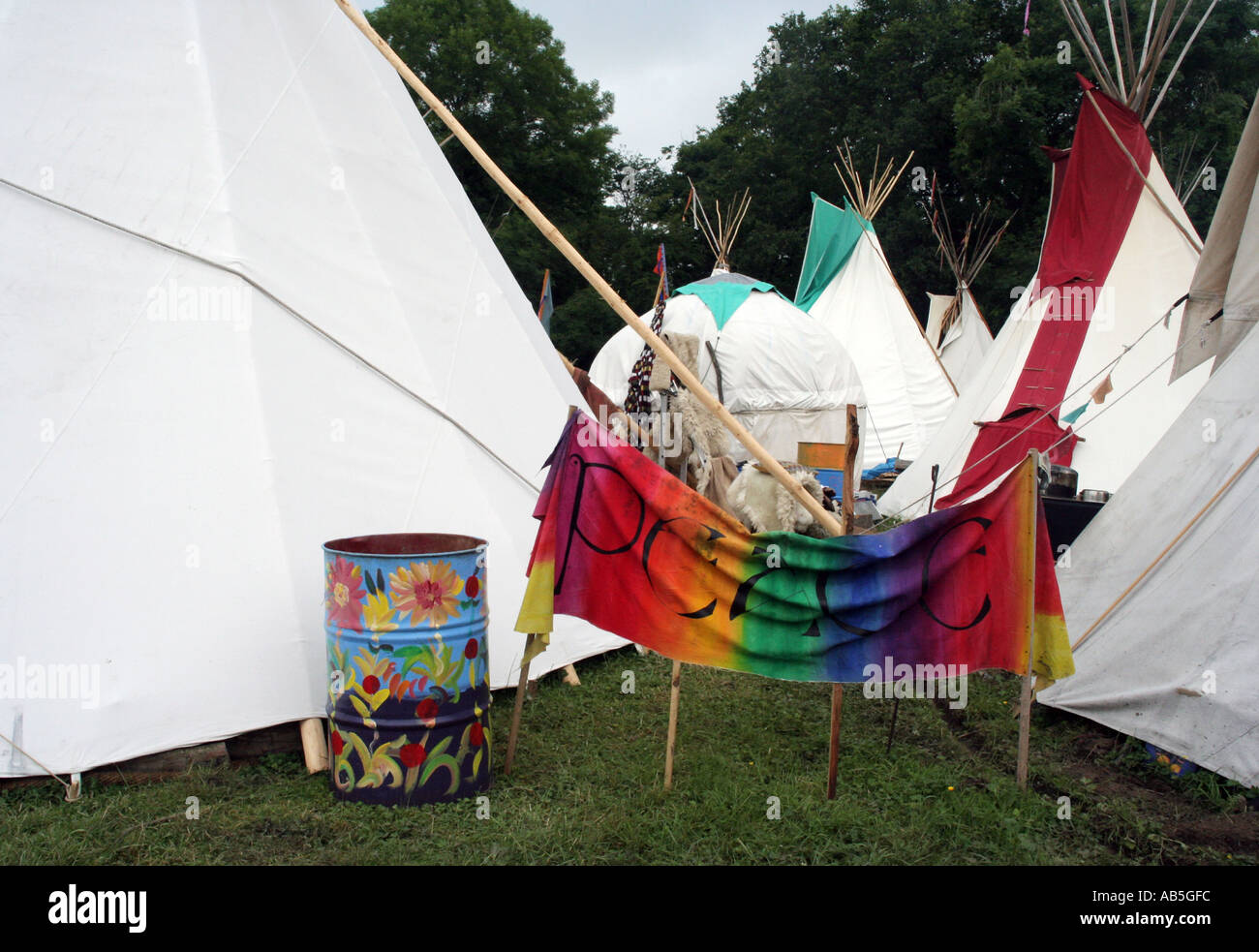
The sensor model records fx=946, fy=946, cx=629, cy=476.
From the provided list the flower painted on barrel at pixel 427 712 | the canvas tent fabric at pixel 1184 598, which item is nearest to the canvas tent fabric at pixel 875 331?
the canvas tent fabric at pixel 1184 598

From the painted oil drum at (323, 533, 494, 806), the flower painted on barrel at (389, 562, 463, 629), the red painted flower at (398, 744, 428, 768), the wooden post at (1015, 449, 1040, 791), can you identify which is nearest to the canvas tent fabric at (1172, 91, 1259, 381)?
the wooden post at (1015, 449, 1040, 791)

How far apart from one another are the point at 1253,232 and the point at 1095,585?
1.92 metres

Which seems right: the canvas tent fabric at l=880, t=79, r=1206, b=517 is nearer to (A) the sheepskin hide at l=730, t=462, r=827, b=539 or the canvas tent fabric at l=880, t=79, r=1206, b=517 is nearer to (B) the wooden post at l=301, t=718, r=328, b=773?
(A) the sheepskin hide at l=730, t=462, r=827, b=539

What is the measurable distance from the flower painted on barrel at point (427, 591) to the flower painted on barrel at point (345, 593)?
0.13m

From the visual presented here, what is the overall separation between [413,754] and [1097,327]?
23.4 ft

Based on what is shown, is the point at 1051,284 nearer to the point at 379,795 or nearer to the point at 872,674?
the point at 872,674

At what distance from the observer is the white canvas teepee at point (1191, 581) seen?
3807 mm

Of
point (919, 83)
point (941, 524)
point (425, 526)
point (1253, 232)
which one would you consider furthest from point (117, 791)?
point (919, 83)

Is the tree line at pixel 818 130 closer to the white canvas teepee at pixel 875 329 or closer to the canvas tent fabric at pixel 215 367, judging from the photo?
the white canvas teepee at pixel 875 329

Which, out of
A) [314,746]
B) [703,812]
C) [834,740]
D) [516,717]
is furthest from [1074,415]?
[314,746]

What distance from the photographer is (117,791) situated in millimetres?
3447

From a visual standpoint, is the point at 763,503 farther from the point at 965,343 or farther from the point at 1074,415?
the point at 965,343

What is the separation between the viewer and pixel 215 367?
4.00 metres
